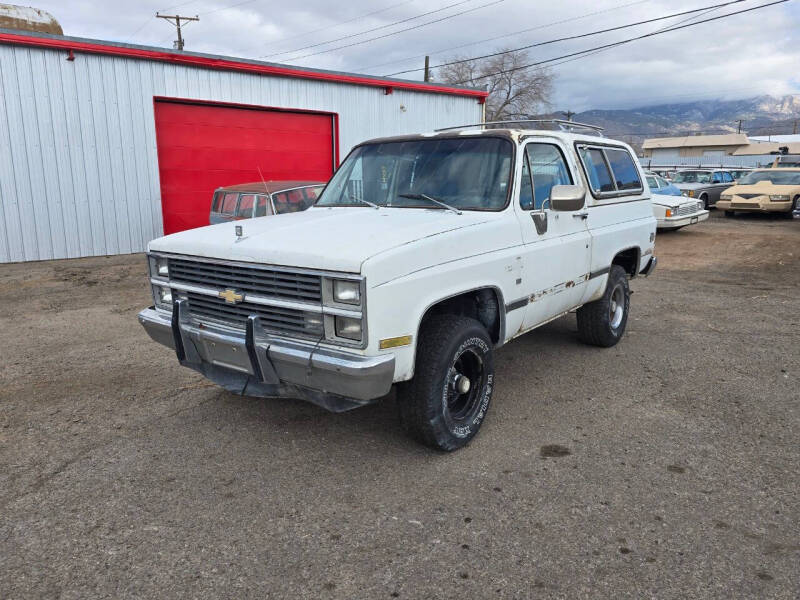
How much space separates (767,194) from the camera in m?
18.8

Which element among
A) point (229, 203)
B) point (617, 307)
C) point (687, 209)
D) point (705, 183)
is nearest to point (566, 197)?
point (617, 307)

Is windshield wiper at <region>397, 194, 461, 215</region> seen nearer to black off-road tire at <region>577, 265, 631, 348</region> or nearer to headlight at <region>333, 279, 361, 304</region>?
headlight at <region>333, 279, 361, 304</region>

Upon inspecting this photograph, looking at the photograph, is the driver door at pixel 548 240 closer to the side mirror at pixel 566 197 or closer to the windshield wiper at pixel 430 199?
the side mirror at pixel 566 197

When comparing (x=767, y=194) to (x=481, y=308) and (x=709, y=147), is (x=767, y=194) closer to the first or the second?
(x=481, y=308)

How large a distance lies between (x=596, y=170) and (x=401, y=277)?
120 inches

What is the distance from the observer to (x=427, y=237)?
11.5ft

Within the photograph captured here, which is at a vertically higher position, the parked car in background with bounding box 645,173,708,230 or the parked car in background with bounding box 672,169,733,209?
the parked car in background with bounding box 672,169,733,209

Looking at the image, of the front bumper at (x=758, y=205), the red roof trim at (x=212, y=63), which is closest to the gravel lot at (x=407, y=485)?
the red roof trim at (x=212, y=63)

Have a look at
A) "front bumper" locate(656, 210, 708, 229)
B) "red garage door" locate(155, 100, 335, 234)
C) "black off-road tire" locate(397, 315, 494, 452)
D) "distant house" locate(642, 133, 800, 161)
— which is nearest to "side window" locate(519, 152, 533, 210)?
"black off-road tire" locate(397, 315, 494, 452)

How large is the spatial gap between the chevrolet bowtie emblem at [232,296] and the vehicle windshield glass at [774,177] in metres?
21.1

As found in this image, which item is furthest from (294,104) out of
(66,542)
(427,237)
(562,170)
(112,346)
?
(66,542)

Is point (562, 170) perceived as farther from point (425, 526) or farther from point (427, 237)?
point (425, 526)

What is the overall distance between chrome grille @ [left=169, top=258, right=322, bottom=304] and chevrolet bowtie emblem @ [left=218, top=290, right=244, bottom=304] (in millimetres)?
33

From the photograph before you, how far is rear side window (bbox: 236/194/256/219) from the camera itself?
9.80 m
